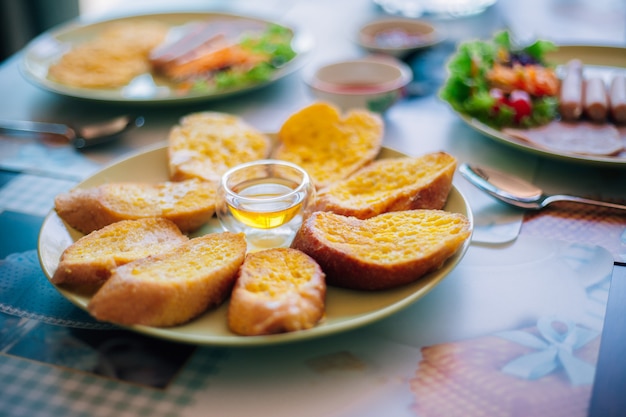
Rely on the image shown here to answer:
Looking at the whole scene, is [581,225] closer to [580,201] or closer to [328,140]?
[580,201]

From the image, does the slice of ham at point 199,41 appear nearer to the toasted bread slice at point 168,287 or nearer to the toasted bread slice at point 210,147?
the toasted bread slice at point 210,147

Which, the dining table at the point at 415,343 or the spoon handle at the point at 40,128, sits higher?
the spoon handle at the point at 40,128

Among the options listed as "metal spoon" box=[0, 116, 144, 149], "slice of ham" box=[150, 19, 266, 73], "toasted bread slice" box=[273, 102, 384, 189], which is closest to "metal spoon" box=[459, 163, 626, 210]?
"toasted bread slice" box=[273, 102, 384, 189]

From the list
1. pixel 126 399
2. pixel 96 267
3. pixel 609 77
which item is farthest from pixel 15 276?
pixel 609 77

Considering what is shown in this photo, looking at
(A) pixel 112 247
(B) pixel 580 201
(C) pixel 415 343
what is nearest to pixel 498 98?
(B) pixel 580 201

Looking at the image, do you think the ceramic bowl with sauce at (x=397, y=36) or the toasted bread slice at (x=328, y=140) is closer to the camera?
the toasted bread slice at (x=328, y=140)

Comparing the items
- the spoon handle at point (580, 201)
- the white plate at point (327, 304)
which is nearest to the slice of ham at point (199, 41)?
the white plate at point (327, 304)

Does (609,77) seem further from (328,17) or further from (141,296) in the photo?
(141,296)
